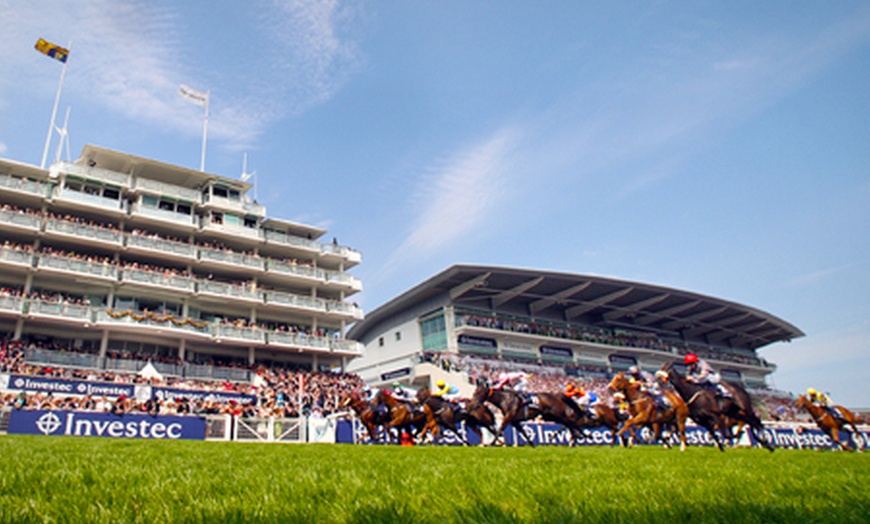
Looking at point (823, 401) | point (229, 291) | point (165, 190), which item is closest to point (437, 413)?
point (823, 401)

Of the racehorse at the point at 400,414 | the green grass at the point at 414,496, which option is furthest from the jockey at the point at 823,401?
→ the green grass at the point at 414,496

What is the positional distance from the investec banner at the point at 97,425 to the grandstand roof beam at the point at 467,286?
33.7m

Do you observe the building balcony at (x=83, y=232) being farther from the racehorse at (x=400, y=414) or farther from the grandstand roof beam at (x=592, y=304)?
the grandstand roof beam at (x=592, y=304)

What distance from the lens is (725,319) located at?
71000 mm

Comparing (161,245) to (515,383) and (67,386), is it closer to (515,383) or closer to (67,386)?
(67,386)

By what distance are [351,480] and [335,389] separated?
120 feet

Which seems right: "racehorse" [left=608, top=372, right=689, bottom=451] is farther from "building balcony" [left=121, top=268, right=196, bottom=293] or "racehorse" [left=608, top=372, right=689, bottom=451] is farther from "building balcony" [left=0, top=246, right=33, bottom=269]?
"building balcony" [left=0, top=246, right=33, bottom=269]

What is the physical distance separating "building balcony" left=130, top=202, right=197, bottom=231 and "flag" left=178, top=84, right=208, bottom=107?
11203 mm

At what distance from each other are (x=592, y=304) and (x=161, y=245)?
4154 centimetres

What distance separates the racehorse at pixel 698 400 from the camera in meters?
14.5

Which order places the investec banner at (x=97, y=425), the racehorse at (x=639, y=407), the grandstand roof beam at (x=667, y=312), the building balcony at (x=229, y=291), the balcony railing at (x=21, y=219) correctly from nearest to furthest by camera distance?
the racehorse at (x=639, y=407) → the investec banner at (x=97, y=425) → the balcony railing at (x=21, y=219) → the building balcony at (x=229, y=291) → the grandstand roof beam at (x=667, y=312)

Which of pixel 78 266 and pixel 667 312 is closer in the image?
pixel 78 266

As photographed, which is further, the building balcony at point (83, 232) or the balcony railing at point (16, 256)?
the building balcony at point (83, 232)

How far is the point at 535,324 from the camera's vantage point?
5459 centimetres
